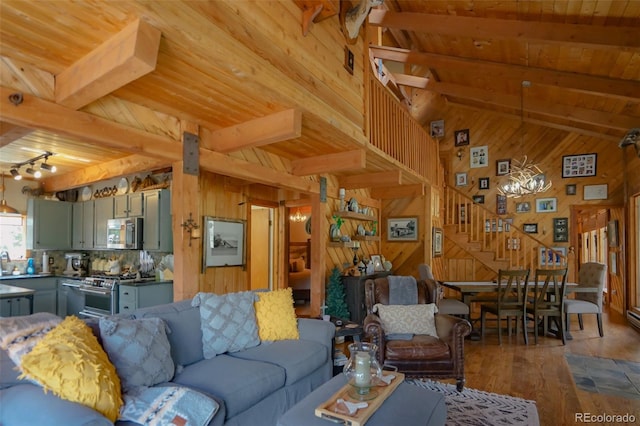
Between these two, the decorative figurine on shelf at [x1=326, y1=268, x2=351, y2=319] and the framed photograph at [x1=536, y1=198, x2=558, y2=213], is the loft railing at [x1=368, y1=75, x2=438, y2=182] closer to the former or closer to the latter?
the decorative figurine on shelf at [x1=326, y1=268, x2=351, y2=319]

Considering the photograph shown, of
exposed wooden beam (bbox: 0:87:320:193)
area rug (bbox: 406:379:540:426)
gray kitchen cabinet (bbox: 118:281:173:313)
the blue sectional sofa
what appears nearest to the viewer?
the blue sectional sofa

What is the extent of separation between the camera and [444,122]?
851 centimetres

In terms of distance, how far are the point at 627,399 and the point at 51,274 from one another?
694 cm

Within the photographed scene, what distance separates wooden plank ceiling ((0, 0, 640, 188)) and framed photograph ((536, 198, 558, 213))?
7.42 feet

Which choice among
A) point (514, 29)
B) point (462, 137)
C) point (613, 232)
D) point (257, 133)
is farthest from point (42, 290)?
point (613, 232)

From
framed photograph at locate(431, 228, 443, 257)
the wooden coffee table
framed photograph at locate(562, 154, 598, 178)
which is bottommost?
the wooden coffee table

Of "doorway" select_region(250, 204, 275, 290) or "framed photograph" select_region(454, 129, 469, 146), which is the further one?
"framed photograph" select_region(454, 129, 469, 146)

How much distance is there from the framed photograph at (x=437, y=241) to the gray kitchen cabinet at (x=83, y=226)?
5574mm

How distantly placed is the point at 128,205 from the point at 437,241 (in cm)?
535

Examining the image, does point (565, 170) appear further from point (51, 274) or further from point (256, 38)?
point (51, 274)

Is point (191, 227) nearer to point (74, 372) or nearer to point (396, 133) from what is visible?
point (74, 372)

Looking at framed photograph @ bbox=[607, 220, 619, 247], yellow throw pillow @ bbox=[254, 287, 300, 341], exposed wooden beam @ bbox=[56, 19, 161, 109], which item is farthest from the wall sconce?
framed photograph @ bbox=[607, 220, 619, 247]

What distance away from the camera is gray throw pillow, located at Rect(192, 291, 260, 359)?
2758mm

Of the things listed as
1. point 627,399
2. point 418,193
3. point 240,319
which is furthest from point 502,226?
point 240,319
